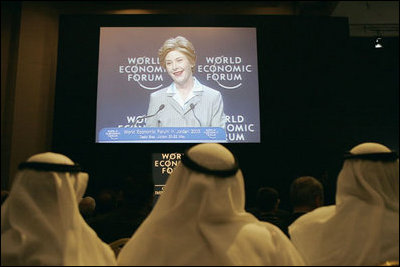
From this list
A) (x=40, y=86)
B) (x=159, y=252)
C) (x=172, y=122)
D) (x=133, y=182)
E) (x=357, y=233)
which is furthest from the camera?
(x=40, y=86)

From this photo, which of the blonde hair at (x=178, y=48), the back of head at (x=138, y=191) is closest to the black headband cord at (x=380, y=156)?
the back of head at (x=138, y=191)

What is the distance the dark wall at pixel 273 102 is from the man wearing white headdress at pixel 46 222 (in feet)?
17.3

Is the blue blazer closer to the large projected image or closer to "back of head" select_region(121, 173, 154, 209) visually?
the large projected image

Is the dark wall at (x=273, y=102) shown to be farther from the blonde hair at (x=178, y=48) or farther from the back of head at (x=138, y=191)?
the back of head at (x=138, y=191)

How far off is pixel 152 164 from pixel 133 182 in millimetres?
4323

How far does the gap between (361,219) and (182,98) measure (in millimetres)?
5230

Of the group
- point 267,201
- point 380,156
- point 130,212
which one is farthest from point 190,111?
point 380,156

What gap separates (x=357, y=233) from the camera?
6.24 feet

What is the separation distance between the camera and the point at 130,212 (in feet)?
9.14

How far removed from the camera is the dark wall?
281 inches

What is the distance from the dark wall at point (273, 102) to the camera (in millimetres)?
7133

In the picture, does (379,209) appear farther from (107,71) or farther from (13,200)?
(107,71)

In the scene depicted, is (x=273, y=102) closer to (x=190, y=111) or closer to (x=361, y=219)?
(x=190, y=111)

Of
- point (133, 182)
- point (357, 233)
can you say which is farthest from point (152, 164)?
point (357, 233)
